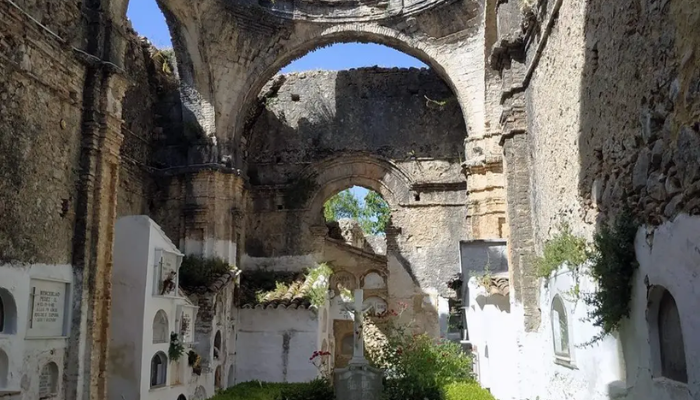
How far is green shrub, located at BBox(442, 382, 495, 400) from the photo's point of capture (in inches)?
392

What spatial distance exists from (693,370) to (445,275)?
45.0 ft

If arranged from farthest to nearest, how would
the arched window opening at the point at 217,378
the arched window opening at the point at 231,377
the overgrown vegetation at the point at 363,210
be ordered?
the overgrown vegetation at the point at 363,210 → the arched window opening at the point at 231,377 → the arched window opening at the point at 217,378

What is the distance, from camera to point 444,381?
1173 cm

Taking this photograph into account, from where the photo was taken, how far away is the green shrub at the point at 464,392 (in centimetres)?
997

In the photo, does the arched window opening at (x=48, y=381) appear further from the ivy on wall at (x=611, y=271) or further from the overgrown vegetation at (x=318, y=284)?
the overgrown vegetation at (x=318, y=284)

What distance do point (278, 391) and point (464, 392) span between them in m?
4.68

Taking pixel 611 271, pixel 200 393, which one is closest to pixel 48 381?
pixel 200 393

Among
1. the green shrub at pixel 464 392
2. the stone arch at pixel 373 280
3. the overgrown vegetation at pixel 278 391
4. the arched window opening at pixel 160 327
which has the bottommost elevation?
the overgrown vegetation at pixel 278 391

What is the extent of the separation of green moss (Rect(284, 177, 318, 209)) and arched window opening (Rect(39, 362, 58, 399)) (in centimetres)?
1067

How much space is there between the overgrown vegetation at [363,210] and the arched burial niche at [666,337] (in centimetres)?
3042

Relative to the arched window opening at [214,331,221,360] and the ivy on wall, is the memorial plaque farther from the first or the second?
the arched window opening at [214,331,221,360]

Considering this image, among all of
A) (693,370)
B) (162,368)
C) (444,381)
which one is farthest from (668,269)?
(162,368)

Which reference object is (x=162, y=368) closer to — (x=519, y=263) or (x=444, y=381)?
(x=444, y=381)

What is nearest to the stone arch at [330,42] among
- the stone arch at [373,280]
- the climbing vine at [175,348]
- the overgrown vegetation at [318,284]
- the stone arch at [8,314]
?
the overgrown vegetation at [318,284]
